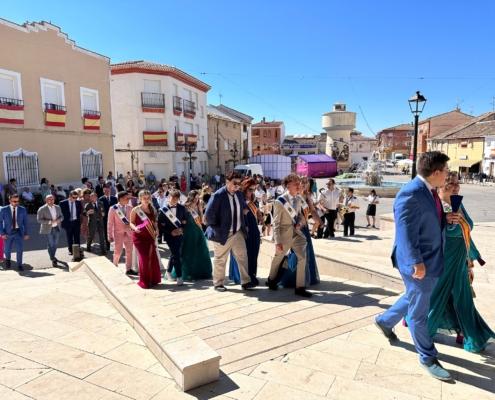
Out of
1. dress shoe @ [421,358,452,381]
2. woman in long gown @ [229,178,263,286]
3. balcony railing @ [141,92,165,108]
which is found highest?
balcony railing @ [141,92,165,108]

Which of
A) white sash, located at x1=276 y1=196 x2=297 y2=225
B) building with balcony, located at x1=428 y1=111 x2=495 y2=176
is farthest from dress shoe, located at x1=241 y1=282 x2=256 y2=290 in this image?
building with balcony, located at x1=428 y1=111 x2=495 y2=176

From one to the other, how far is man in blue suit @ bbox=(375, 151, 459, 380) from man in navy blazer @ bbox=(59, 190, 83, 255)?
853 cm

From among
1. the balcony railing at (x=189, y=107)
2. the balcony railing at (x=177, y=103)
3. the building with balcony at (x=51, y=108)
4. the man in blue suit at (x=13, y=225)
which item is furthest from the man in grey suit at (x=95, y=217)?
the balcony railing at (x=189, y=107)

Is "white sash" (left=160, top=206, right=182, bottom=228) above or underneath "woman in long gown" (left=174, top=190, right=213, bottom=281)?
above

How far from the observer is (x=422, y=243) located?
9.81ft

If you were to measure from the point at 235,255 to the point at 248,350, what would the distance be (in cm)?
211

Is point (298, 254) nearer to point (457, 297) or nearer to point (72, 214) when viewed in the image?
point (457, 297)

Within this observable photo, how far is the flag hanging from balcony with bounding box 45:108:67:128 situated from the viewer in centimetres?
1816

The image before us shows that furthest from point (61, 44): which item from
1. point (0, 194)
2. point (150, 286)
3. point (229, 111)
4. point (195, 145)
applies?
point (229, 111)

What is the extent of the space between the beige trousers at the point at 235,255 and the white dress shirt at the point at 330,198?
540 centimetres

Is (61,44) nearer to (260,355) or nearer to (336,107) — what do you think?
(260,355)

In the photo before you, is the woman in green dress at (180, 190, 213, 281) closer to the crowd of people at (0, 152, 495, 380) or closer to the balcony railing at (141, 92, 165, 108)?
the crowd of people at (0, 152, 495, 380)

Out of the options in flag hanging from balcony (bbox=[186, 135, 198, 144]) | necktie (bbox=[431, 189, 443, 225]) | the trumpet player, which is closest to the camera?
necktie (bbox=[431, 189, 443, 225])

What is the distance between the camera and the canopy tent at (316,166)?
4372 centimetres
